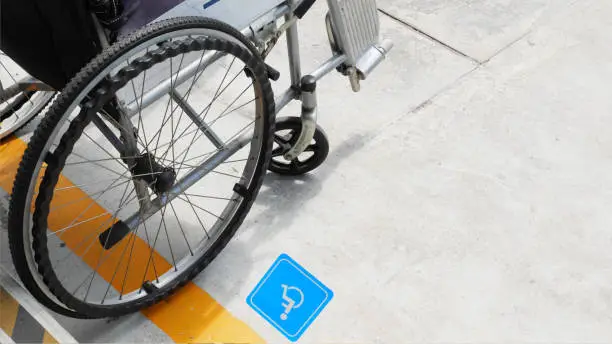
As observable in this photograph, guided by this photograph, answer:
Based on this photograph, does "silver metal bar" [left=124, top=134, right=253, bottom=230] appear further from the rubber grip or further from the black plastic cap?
the rubber grip

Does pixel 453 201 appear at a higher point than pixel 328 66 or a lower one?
lower

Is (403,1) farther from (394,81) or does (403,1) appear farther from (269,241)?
(269,241)

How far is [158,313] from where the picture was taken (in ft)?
6.44

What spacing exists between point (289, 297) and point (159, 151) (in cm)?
74

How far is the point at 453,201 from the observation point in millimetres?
2227

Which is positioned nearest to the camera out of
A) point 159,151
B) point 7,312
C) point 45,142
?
point 45,142

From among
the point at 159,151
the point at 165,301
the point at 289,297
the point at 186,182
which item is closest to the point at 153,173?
the point at 186,182

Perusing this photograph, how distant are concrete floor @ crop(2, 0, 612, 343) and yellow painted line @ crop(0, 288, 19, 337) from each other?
16 cm

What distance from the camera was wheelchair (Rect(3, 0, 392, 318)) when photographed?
1.41 meters

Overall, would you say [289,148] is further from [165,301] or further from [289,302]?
[165,301]

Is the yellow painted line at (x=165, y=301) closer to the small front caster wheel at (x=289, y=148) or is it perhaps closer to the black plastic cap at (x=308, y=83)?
the small front caster wheel at (x=289, y=148)

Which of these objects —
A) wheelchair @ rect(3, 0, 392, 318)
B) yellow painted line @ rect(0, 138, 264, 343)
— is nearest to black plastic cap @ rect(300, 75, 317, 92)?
wheelchair @ rect(3, 0, 392, 318)

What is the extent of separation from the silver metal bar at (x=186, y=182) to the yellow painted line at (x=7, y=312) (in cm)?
42

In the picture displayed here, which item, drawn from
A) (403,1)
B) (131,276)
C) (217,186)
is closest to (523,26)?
(403,1)
